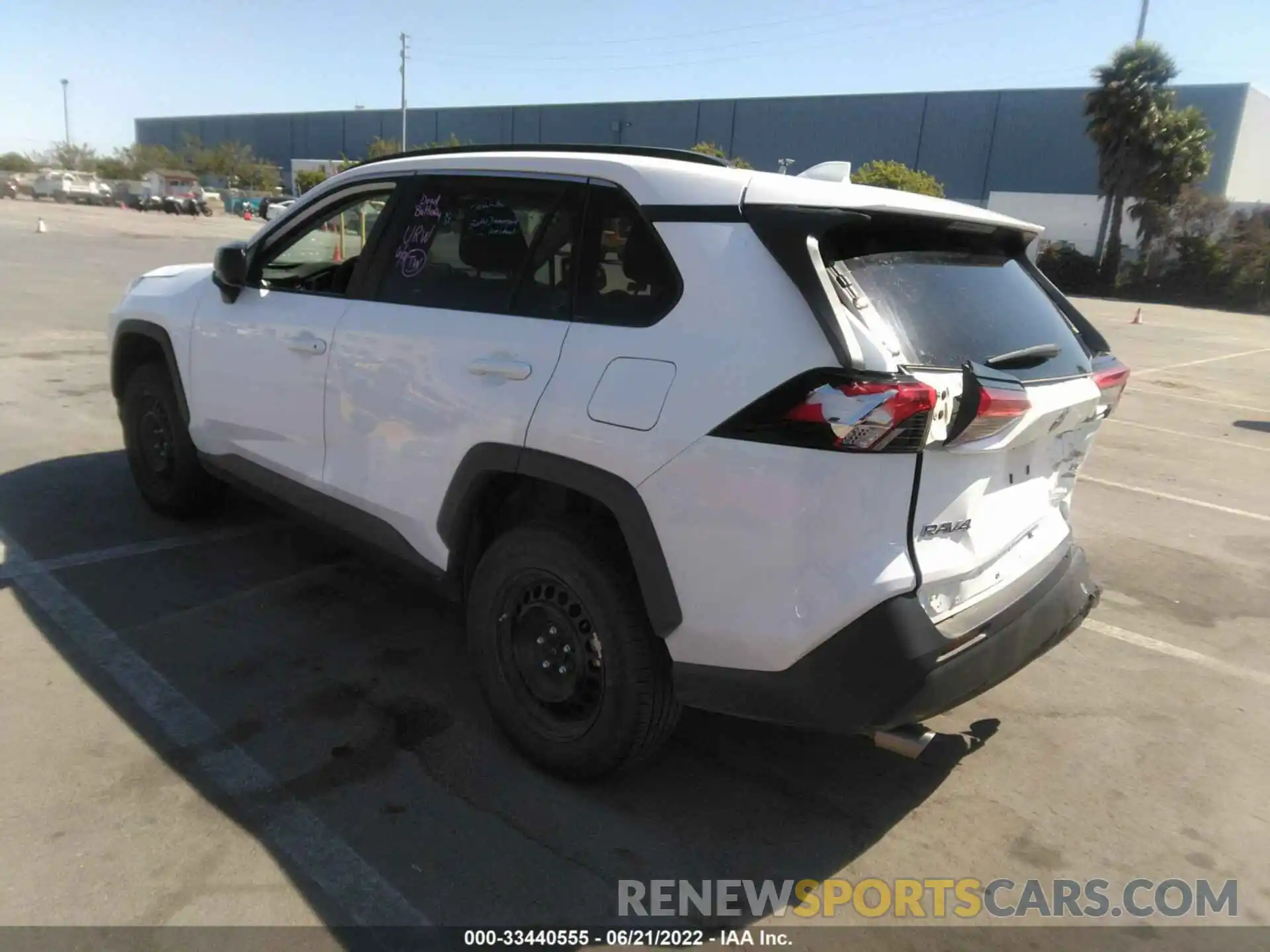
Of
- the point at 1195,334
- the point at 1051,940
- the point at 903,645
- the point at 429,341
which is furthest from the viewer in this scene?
the point at 1195,334

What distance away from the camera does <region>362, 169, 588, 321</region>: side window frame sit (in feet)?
9.62

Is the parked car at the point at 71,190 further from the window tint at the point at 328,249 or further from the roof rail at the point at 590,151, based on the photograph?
the roof rail at the point at 590,151

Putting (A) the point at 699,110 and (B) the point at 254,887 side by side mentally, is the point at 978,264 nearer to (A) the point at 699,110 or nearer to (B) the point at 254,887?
(B) the point at 254,887

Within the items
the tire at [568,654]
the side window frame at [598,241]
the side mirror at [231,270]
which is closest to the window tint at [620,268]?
the side window frame at [598,241]

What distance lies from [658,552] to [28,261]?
21.8 meters

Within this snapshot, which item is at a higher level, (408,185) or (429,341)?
(408,185)

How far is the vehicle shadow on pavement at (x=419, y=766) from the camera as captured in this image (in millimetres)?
2629

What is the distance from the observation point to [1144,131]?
3762cm

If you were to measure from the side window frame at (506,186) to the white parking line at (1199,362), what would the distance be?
42.5 ft

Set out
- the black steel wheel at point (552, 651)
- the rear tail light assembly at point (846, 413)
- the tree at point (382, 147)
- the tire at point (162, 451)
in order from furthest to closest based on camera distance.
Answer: the tree at point (382, 147) < the tire at point (162, 451) < the black steel wheel at point (552, 651) < the rear tail light assembly at point (846, 413)

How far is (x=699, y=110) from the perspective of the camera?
60469mm

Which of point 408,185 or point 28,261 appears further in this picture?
point 28,261

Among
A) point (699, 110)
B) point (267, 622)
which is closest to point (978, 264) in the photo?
point (267, 622)

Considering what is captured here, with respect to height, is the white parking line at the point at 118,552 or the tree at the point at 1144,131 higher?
the tree at the point at 1144,131
